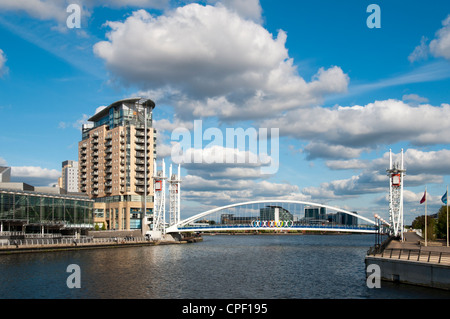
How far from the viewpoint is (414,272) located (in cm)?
3794

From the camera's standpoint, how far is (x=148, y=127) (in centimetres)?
15100

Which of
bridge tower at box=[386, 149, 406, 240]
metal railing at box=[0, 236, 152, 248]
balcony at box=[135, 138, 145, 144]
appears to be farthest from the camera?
balcony at box=[135, 138, 145, 144]

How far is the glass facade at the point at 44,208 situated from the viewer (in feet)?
302

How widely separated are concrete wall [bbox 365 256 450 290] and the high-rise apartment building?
4076 inches

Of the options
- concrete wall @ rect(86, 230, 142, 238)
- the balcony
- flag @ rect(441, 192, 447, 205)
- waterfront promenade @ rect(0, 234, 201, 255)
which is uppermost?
the balcony

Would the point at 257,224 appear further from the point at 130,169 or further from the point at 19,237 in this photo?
the point at 19,237

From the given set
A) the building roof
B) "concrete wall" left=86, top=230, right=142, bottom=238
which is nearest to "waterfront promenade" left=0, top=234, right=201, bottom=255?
"concrete wall" left=86, top=230, right=142, bottom=238

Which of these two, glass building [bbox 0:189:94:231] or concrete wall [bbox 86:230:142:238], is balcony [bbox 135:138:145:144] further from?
concrete wall [bbox 86:230:142:238]

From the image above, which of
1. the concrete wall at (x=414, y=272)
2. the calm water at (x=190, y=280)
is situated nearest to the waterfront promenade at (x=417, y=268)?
the concrete wall at (x=414, y=272)

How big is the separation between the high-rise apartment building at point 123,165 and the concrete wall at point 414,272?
103543mm

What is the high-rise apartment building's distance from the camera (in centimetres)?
14375

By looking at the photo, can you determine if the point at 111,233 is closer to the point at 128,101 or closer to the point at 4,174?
the point at 4,174

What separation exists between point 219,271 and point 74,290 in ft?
66.9
